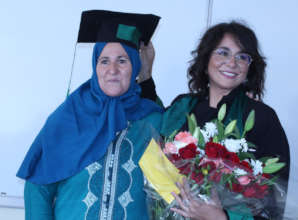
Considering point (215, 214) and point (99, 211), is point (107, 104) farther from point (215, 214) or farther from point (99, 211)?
point (215, 214)

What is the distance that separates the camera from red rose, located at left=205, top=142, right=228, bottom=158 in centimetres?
111

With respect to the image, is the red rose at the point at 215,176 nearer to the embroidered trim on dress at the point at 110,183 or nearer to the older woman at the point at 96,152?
the older woman at the point at 96,152

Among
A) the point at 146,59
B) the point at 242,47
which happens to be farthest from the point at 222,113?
the point at 146,59

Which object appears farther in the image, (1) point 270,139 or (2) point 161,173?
(1) point 270,139

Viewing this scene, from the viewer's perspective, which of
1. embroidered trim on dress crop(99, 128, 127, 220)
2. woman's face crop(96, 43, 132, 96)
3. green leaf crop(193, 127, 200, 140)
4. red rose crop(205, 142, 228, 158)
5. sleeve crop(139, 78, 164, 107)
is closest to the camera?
red rose crop(205, 142, 228, 158)

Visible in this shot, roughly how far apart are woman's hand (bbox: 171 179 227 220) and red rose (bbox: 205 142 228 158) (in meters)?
0.12

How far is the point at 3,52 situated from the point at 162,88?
1114 millimetres

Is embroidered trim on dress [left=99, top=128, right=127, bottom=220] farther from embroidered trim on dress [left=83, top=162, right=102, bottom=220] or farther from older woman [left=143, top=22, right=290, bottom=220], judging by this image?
older woman [left=143, top=22, right=290, bottom=220]

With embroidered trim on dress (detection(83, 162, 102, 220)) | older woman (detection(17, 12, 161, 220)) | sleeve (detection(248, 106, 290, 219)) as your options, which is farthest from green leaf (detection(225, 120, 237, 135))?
embroidered trim on dress (detection(83, 162, 102, 220))

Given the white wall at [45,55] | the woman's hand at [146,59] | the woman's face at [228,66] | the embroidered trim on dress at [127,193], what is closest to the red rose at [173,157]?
the embroidered trim on dress at [127,193]

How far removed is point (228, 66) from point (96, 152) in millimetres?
655

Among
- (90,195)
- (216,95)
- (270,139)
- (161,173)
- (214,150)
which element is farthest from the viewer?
(216,95)

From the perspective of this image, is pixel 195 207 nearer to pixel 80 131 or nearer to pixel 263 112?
pixel 263 112

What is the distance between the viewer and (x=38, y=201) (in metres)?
1.64
